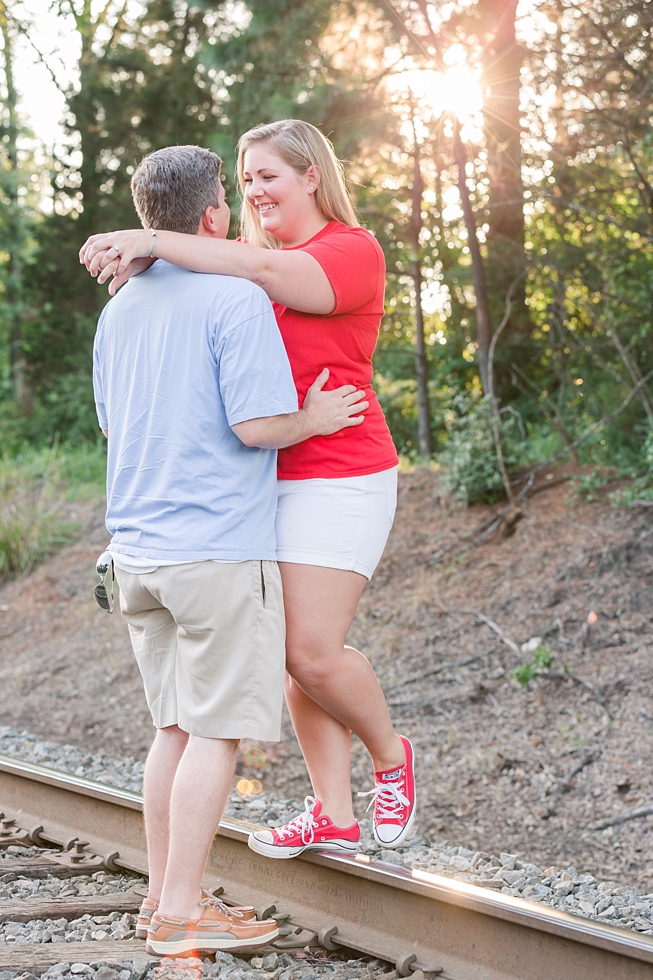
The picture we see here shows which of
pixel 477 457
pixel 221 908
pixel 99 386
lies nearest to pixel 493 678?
pixel 477 457

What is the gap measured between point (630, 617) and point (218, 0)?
9.64 meters

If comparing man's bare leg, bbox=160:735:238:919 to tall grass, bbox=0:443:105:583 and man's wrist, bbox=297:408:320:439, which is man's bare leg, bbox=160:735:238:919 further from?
tall grass, bbox=0:443:105:583

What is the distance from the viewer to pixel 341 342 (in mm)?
3000

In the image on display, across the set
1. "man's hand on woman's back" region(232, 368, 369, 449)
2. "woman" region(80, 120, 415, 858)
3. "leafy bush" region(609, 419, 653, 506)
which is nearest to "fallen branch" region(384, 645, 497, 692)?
"leafy bush" region(609, 419, 653, 506)

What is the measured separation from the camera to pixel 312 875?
3.25m

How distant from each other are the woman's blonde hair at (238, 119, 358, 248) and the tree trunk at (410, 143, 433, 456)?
8549mm

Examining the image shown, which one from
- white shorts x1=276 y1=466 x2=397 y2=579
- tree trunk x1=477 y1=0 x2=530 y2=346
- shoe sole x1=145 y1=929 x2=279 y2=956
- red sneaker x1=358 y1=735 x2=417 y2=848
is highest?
tree trunk x1=477 y1=0 x2=530 y2=346

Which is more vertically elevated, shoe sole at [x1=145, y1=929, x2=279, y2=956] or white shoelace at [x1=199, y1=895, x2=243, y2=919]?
white shoelace at [x1=199, y1=895, x2=243, y2=919]

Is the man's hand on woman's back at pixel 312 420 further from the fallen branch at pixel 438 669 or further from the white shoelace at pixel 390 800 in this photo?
the fallen branch at pixel 438 669

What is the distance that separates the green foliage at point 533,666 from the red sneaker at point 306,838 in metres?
3.51

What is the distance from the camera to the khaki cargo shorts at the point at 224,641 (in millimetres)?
2670

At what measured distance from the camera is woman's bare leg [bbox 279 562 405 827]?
2963 mm

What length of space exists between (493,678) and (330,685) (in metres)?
3.95

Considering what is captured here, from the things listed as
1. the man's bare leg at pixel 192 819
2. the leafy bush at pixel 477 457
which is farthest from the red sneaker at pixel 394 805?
the leafy bush at pixel 477 457
